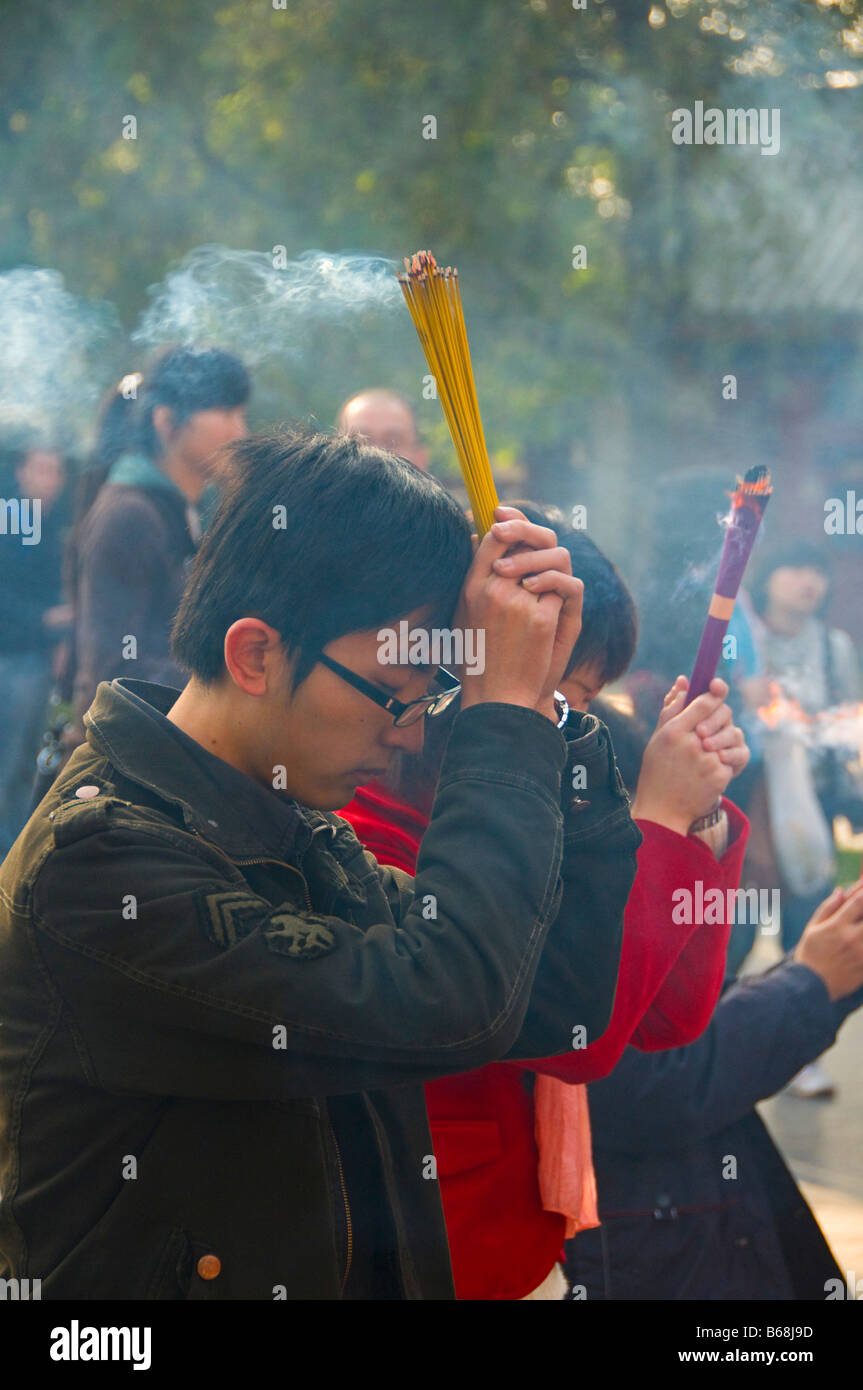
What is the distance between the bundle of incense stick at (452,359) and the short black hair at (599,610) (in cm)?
29

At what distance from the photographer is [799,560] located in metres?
4.21

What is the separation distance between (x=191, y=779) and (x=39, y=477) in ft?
9.73

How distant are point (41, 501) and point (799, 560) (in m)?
2.32

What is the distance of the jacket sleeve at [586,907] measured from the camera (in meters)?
1.33

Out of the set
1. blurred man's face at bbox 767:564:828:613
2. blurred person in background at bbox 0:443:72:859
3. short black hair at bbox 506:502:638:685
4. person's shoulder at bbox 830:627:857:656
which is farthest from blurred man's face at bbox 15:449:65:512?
short black hair at bbox 506:502:638:685

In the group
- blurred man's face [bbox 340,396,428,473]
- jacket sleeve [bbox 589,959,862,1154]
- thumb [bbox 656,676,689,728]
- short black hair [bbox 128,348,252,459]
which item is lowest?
jacket sleeve [bbox 589,959,862,1154]

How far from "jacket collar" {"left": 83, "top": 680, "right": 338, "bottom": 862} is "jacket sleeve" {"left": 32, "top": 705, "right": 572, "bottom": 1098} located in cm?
4

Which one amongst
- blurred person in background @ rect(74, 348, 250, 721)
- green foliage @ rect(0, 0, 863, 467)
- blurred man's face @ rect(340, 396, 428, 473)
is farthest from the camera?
green foliage @ rect(0, 0, 863, 467)

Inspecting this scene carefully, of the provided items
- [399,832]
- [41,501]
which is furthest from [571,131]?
[399,832]

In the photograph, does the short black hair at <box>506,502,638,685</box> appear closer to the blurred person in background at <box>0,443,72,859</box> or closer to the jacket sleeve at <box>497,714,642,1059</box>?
the jacket sleeve at <box>497,714,642,1059</box>

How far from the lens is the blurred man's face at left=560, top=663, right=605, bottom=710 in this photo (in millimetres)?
1667

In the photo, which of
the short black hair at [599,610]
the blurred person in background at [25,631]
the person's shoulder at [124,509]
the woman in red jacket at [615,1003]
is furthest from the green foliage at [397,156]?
the woman in red jacket at [615,1003]

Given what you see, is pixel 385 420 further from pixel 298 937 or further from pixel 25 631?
pixel 298 937
